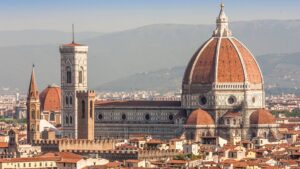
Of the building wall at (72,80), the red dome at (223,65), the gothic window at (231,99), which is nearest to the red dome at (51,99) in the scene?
the building wall at (72,80)

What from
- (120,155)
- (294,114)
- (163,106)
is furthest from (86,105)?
(294,114)

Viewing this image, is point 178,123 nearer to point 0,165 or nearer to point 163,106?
point 163,106

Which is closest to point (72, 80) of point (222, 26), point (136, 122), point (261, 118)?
point (136, 122)

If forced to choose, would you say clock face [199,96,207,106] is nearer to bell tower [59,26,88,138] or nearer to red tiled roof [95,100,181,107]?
red tiled roof [95,100,181,107]

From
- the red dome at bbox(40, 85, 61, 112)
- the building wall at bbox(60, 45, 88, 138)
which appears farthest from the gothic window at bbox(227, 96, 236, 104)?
the red dome at bbox(40, 85, 61, 112)

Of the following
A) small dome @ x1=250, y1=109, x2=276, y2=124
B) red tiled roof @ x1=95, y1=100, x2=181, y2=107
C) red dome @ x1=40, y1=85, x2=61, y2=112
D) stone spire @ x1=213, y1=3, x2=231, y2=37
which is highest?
stone spire @ x1=213, y1=3, x2=231, y2=37

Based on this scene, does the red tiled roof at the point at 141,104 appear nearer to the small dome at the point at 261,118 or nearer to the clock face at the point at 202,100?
the clock face at the point at 202,100

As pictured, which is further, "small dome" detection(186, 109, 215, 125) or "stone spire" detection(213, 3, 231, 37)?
"stone spire" detection(213, 3, 231, 37)
